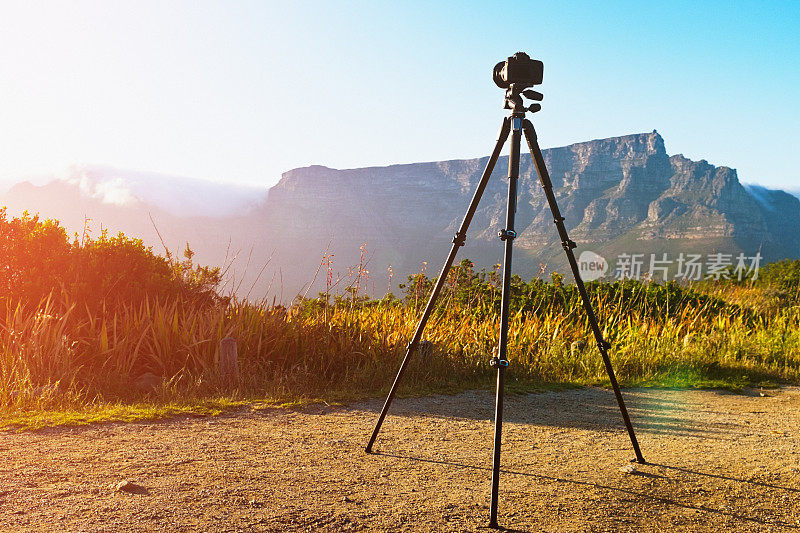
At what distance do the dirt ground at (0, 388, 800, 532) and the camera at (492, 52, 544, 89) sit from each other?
8.70 feet

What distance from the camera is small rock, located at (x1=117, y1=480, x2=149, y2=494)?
3.59 metres

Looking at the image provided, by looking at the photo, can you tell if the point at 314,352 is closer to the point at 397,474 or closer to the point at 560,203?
the point at 397,474

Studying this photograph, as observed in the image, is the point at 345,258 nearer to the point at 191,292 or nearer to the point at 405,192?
the point at 405,192

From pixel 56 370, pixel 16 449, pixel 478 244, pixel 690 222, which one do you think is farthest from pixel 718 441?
pixel 690 222

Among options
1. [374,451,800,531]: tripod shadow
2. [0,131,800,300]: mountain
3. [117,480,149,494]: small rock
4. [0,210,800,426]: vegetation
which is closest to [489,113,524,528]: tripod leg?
[374,451,800,531]: tripod shadow

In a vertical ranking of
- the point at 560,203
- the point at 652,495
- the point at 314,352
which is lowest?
the point at 652,495

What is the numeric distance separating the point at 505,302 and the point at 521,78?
60.9 inches

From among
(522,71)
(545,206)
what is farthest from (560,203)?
(522,71)

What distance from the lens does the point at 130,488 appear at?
3.62 meters

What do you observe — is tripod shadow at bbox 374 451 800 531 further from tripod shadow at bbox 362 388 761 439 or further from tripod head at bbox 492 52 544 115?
tripod head at bbox 492 52 544 115

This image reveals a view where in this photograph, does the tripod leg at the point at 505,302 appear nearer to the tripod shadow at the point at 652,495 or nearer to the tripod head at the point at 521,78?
the tripod head at the point at 521,78

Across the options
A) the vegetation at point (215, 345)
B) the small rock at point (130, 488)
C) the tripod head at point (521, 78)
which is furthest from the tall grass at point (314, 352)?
the tripod head at point (521, 78)

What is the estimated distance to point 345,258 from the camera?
11256 centimetres

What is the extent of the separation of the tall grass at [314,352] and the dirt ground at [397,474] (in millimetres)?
1098
